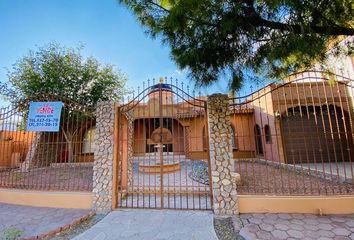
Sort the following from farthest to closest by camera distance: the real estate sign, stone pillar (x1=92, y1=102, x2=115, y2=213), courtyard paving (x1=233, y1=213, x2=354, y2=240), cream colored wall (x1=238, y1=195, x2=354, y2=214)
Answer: the real estate sign < stone pillar (x1=92, y1=102, x2=115, y2=213) < cream colored wall (x1=238, y1=195, x2=354, y2=214) < courtyard paving (x1=233, y1=213, x2=354, y2=240)

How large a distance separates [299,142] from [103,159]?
1193cm

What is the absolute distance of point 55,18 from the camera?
768cm

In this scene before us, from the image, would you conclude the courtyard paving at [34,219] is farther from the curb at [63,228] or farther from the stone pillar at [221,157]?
the stone pillar at [221,157]

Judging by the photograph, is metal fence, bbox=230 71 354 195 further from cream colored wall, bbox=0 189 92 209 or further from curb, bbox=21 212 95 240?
cream colored wall, bbox=0 189 92 209

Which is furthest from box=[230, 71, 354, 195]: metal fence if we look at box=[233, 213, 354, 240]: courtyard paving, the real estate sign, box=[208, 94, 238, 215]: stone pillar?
the real estate sign

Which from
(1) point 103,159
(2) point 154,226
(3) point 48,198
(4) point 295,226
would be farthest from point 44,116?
(4) point 295,226

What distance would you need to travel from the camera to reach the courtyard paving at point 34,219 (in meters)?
4.55

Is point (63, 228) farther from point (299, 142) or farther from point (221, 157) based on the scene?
point (299, 142)

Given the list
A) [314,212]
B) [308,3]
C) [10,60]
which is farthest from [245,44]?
[10,60]

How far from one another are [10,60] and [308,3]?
15.8m

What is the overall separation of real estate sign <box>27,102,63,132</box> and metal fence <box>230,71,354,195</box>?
607 cm

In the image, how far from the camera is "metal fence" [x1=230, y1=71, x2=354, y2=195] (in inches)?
212

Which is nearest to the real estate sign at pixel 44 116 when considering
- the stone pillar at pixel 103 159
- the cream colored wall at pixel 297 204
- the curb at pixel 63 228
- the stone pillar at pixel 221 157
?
the stone pillar at pixel 103 159

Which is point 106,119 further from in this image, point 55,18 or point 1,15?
point 1,15
